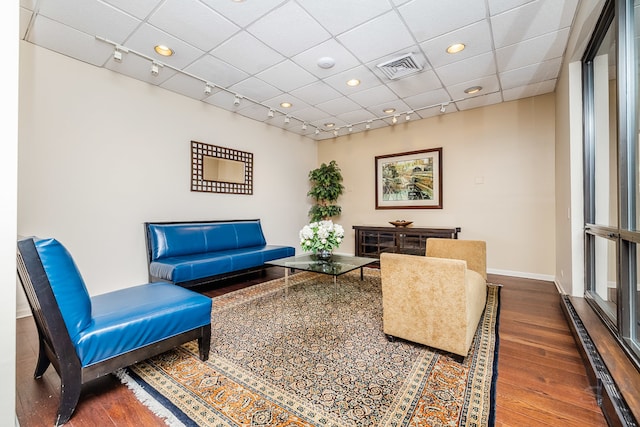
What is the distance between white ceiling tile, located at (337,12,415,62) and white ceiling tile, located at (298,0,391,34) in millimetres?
83

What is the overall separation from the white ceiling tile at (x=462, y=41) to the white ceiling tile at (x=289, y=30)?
1.15 meters

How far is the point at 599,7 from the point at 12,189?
3.77m

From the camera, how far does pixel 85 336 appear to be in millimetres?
1386

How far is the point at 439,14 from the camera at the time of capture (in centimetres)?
239

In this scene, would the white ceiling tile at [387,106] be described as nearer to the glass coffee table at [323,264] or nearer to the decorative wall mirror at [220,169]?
the decorative wall mirror at [220,169]

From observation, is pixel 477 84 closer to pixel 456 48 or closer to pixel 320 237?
pixel 456 48

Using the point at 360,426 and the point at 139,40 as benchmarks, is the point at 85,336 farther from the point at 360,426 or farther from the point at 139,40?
the point at 139,40

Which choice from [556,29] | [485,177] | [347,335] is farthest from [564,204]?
[347,335]

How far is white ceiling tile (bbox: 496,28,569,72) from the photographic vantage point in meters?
2.70

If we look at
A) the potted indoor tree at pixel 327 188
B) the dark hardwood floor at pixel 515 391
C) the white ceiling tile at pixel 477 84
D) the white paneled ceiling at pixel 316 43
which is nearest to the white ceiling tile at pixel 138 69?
the white paneled ceiling at pixel 316 43

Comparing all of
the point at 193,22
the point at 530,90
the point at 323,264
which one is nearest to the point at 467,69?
the point at 530,90

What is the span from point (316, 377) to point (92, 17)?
3.58m

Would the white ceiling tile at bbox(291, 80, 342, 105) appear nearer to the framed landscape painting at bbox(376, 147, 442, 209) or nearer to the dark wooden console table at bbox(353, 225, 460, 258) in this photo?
the framed landscape painting at bbox(376, 147, 442, 209)

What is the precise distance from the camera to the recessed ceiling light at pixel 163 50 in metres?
2.89
